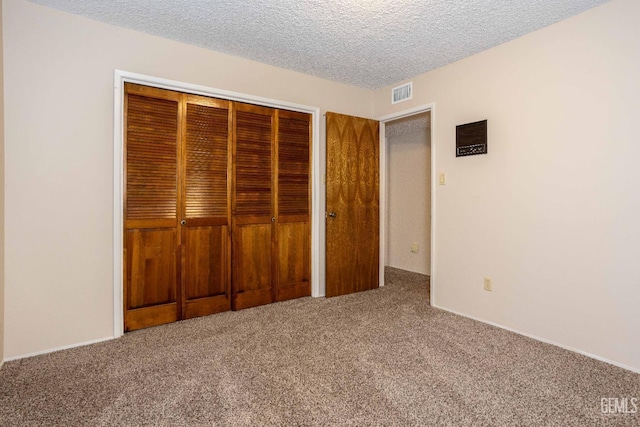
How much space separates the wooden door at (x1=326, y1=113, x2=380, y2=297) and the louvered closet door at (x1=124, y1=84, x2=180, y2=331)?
1.57m

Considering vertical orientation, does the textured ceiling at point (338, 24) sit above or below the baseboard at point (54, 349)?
above

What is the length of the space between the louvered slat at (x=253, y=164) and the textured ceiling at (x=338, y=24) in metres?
0.62

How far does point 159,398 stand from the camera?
1.78 metres

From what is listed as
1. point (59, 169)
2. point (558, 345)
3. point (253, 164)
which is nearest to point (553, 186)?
point (558, 345)

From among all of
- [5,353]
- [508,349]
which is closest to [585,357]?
[508,349]

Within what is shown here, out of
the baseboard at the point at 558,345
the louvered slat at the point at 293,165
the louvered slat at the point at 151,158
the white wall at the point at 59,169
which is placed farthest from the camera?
the louvered slat at the point at 293,165

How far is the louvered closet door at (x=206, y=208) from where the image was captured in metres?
2.93

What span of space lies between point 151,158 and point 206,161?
448 mm

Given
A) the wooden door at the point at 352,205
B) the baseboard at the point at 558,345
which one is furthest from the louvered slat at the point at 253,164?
the baseboard at the point at 558,345

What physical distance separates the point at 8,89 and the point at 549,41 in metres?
3.84

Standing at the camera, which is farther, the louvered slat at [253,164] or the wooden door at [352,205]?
the wooden door at [352,205]

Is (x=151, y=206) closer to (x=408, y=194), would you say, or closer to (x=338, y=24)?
(x=338, y=24)

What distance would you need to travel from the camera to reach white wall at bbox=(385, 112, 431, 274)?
4.86 m

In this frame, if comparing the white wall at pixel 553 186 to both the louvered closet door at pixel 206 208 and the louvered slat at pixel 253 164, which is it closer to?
the louvered slat at pixel 253 164
